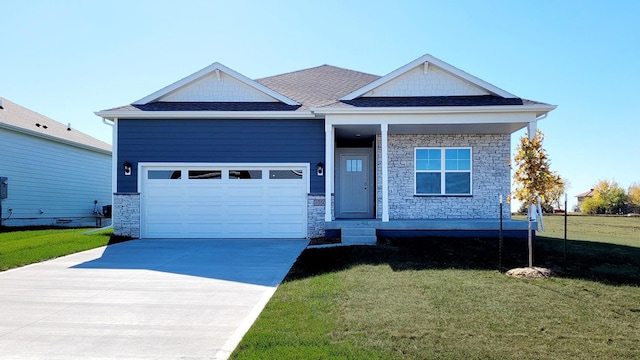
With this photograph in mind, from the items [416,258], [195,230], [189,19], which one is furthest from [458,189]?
[189,19]

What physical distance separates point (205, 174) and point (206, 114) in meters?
1.69

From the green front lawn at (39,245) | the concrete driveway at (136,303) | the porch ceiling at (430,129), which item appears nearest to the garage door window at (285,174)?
the porch ceiling at (430,129)

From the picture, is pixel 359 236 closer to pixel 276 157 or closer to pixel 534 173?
pixel 276 157

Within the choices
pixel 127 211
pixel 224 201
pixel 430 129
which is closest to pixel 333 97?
pixel 430 129

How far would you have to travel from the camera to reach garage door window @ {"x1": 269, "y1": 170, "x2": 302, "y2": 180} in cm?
1298

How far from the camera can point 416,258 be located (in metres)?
9.01

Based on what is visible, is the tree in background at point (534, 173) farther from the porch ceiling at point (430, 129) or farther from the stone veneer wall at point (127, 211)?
the stone veneer wall at point (127, 211)

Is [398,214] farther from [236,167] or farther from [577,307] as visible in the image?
[577,307]

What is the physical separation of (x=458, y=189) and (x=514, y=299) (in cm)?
794

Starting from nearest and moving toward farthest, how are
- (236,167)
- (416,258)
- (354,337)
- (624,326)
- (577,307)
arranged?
(354,337) → (624,326) → (577,307) → (416,258) → (236,167)

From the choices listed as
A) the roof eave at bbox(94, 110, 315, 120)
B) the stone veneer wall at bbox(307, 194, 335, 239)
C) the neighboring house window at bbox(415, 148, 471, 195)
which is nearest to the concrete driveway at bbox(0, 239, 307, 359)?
the stone veneer wall at bbox(307, 194, 335, 239)

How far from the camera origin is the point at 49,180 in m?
18.8

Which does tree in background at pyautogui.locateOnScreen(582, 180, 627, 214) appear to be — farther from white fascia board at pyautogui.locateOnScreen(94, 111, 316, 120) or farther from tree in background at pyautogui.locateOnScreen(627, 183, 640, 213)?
white fascia board at pyautogui.locateOnScreen(94, 111, 316, 120)

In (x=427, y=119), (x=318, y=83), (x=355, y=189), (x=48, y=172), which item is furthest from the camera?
(x=48, y=172)
